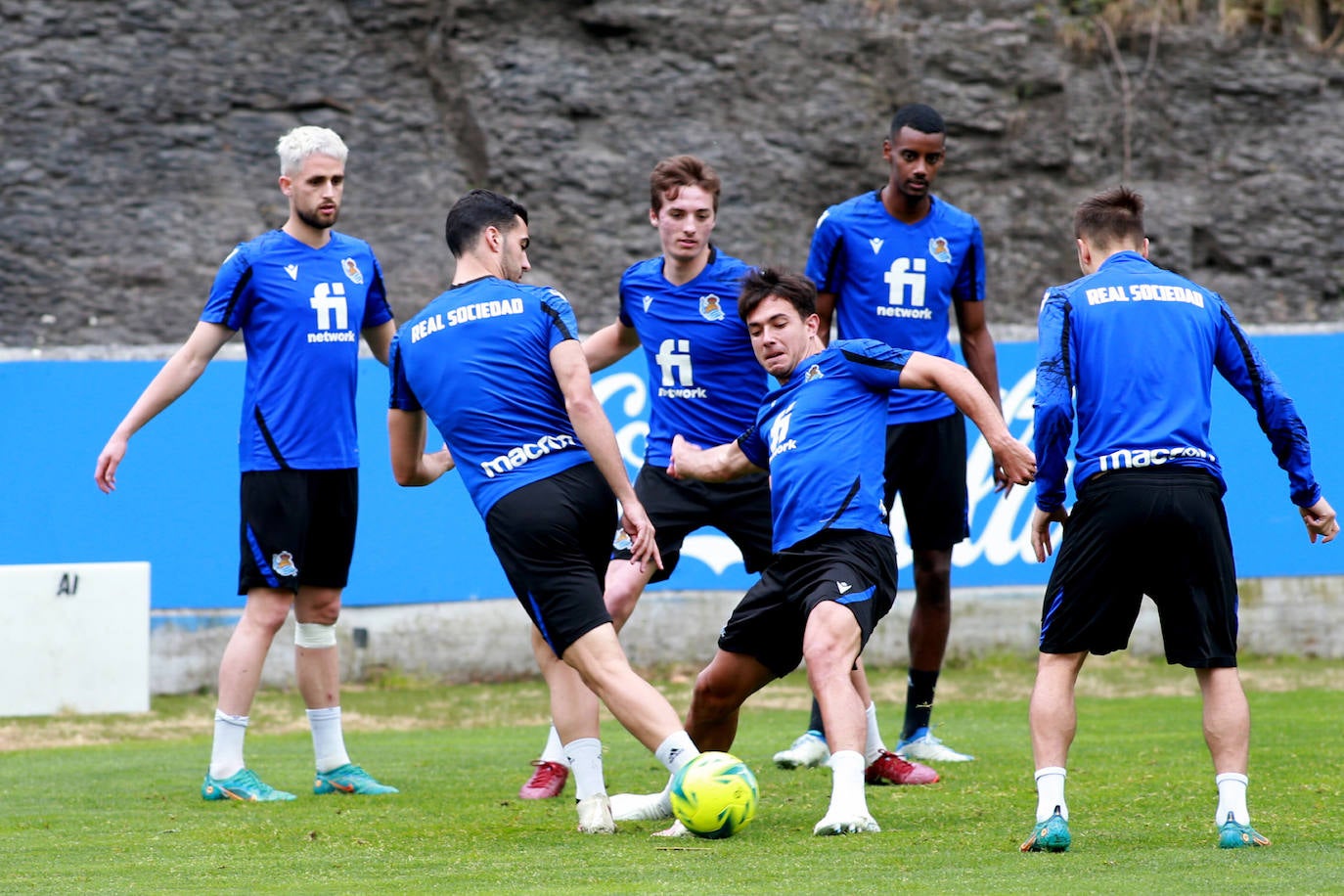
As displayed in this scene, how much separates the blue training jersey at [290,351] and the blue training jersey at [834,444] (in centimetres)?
212

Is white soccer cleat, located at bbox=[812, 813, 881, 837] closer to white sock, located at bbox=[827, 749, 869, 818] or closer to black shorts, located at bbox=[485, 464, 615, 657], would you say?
white sock, located at bbox=[827, 749, 869, 818]

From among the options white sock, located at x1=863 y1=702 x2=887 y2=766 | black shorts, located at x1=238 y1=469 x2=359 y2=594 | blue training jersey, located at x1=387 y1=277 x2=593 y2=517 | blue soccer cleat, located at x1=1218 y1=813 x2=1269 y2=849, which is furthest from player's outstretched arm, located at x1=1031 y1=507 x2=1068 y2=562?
black shorts, located at x1=238 y1=469 x2=359 y2=594

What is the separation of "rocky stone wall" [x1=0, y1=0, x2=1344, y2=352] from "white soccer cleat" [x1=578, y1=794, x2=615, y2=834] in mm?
10031

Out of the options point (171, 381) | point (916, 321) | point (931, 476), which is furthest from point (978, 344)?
point (171, 381)

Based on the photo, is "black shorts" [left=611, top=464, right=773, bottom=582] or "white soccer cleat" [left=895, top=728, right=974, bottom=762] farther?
"white soccer cleat" [left=895, top=728, right=974, bottom=762]

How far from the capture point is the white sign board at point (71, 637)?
31.6 feet

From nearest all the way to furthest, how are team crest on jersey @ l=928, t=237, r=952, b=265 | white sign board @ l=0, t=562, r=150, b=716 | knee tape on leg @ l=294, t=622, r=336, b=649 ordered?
knee tape on leg @ l=294, t=622, r=336, b=649, team crest on jersey @ l=928, t=237, r=952, b=265, white sign board @ l=0, t=562, r=150, b=716

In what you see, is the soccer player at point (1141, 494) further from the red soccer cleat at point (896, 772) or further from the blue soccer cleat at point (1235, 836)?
the red soccer cleat at point (896, 772)

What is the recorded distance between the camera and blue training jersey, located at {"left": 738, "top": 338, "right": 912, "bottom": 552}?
5746 mm

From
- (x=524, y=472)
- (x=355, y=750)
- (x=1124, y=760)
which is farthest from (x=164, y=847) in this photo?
(x=1124, y=760)

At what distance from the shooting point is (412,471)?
614cm

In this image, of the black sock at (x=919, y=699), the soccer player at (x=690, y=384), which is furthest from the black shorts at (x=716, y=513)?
the black sock at (x=919, y=699)

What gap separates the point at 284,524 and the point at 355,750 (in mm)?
2162

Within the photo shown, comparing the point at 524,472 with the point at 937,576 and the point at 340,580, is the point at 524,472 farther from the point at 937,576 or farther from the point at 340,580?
the point at 937,576
